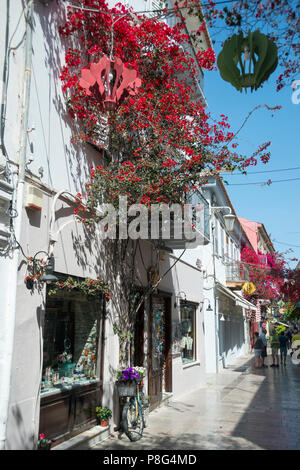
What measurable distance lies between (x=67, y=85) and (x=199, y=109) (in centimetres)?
278

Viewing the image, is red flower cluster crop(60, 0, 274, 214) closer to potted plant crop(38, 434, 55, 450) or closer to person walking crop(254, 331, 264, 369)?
potted plant crop(38, 434, 55, 450)

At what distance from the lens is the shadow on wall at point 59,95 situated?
6.66m

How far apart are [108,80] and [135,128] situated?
129 cm

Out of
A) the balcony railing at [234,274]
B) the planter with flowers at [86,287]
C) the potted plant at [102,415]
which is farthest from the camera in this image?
the balcony railing at [234,274]

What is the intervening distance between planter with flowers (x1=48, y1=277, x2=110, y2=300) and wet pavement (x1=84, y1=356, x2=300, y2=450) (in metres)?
2.52

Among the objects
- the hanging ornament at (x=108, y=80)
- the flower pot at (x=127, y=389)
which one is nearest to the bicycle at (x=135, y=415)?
the flower pot at (x=127, y=389)

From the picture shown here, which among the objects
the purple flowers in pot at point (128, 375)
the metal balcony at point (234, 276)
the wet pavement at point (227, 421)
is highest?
the metal balcony at point (234, 276)

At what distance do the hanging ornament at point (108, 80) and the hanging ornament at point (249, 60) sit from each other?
3257 mm

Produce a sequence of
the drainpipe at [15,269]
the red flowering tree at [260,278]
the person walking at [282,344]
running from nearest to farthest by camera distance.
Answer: the drainpipe at [15,269] → the person walking at [282,344] → the red flowering tree at [260,278]

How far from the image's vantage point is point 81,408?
690 cm

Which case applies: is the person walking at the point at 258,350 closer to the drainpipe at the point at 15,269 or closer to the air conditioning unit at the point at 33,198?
the air conditioning unit at the point at 33,198

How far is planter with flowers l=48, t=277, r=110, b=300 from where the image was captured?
6289mm

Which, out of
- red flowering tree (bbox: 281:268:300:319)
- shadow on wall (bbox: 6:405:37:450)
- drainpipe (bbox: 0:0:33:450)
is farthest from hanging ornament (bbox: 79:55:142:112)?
red flowering tree (bbox: 281:268:300:319)

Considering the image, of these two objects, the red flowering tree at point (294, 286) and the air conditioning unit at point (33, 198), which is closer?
the air conditioning unit at point (33, 198)
